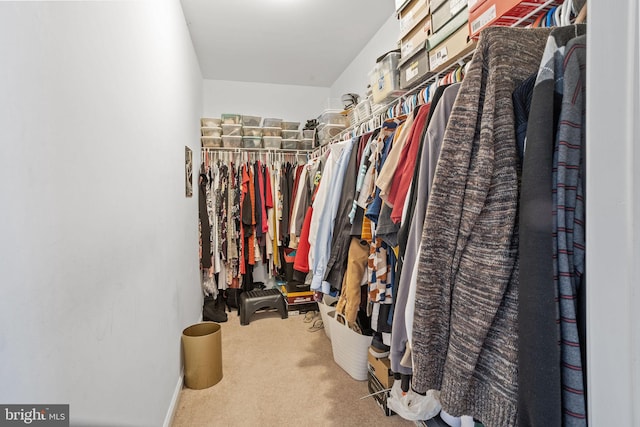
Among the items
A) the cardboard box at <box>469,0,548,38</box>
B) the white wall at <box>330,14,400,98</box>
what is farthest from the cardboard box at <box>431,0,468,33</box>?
the white wall at <box>330,14,400,98</box>

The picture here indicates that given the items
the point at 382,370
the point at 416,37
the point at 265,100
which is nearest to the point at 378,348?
the point at 382,370

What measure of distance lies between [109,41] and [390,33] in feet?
7.45

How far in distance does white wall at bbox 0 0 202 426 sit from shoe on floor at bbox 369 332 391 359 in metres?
1.19

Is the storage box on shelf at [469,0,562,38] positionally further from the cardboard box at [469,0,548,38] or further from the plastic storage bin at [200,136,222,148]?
the plastic storage bin at [200,136,222,148]

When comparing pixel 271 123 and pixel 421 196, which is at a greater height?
pixel 271 123

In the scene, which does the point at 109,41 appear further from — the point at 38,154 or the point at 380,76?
the point at 380,76

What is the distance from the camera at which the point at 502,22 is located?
3.49 feet

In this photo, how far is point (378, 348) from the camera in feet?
6.17

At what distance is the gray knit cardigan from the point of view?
0.62 metres

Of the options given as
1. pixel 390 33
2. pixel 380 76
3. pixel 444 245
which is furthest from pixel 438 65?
pixel 390 33

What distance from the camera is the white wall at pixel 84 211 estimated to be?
603mm

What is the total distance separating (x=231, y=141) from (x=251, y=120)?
37 centimetres

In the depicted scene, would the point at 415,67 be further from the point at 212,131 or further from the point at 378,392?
the point at 212,131

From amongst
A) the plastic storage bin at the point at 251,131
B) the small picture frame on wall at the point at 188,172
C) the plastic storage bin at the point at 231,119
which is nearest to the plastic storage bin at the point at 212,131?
the plastic storage bin at the point at 231,119
